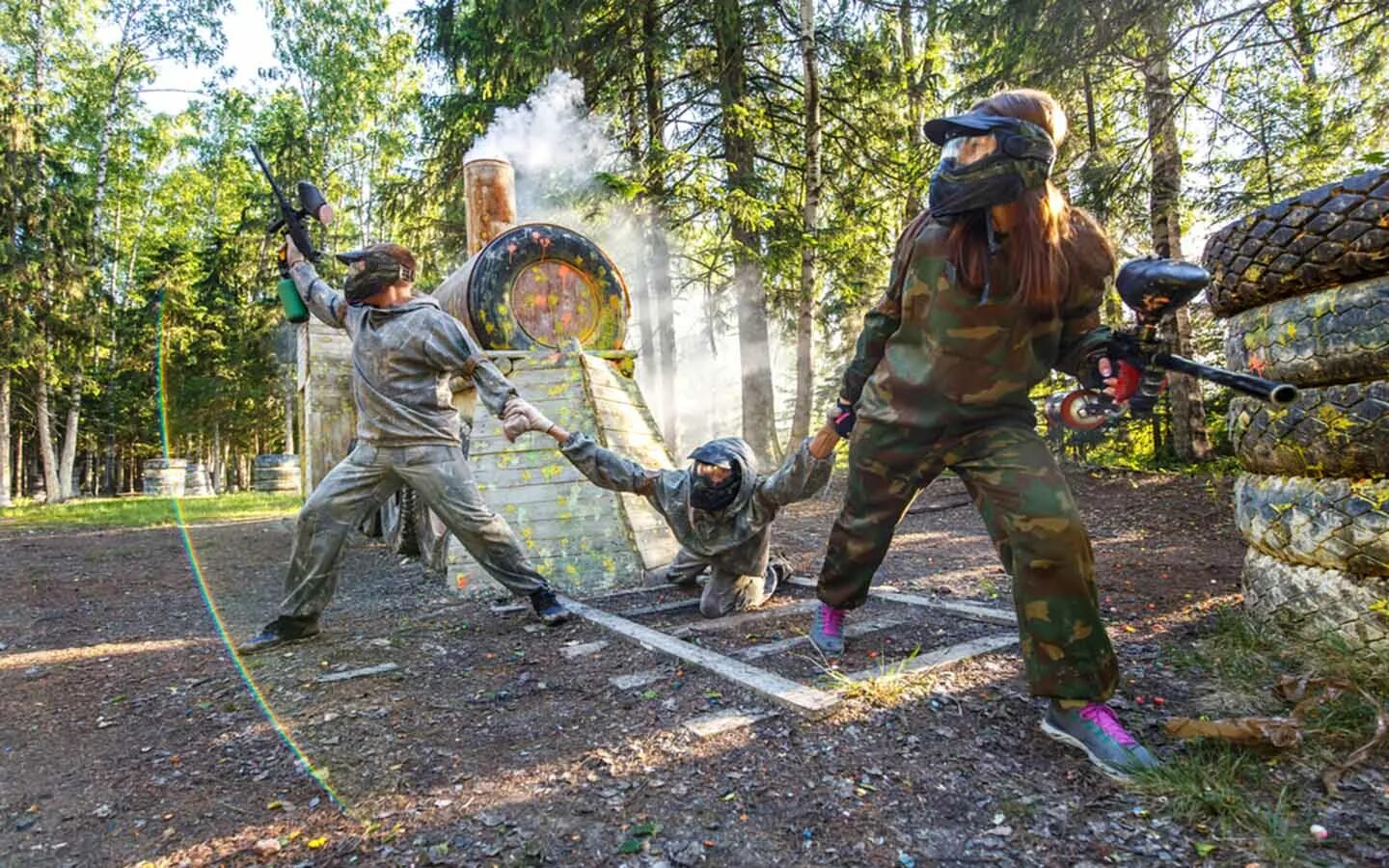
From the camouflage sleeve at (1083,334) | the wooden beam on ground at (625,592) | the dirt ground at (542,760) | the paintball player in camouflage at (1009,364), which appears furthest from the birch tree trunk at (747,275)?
the camouflage sleeve at (1083,334)

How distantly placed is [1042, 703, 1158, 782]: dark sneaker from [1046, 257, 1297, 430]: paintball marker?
1.01 metres

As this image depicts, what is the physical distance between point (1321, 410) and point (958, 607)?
6.45ft

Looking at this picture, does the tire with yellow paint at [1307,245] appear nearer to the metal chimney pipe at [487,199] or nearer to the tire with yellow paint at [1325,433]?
the tire with yellow paint at [1325,433]

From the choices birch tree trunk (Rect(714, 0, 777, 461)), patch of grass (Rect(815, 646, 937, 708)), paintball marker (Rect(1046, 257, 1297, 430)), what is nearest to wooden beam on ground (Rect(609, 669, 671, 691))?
patch of grass (Rect(815, 646, 937, 708))

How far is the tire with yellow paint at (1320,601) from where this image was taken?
9.00 ft

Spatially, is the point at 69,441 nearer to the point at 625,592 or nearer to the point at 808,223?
the point at 808,223

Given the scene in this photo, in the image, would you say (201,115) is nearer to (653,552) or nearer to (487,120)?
(487,120)

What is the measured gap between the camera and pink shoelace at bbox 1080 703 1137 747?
2.37 metres

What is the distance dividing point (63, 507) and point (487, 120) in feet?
41.9

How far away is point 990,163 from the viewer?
7.93 ft

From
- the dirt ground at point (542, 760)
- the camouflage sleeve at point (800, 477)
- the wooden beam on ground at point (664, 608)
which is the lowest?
the dirt ground at point (542, 760)

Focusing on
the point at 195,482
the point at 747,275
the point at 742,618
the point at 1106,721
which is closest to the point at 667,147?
the point at 747,275

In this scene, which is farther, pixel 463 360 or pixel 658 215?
pixel 658 215

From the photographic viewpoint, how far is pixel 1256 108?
9789mm
